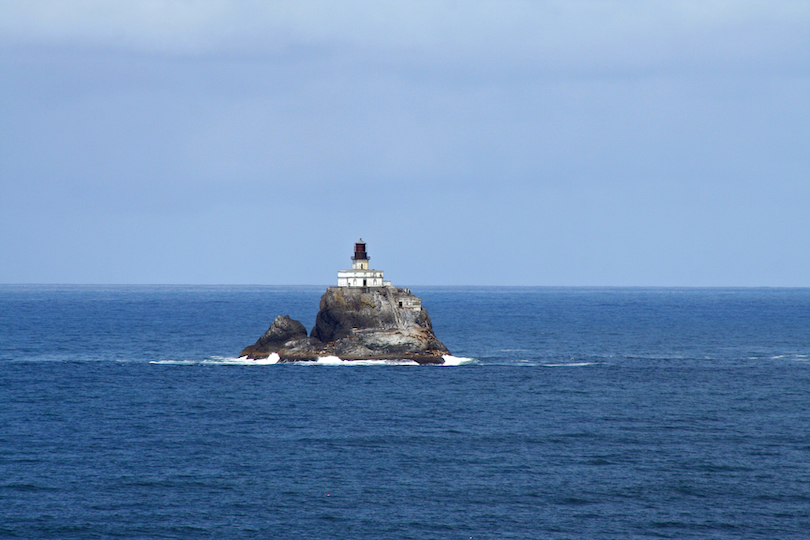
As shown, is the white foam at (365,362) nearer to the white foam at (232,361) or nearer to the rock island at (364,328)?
the rock island at (364,328)

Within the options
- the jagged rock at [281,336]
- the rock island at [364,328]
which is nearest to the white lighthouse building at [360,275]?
the rock island at [364,328]

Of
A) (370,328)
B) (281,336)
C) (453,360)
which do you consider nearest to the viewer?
(370,328)

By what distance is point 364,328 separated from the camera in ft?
303

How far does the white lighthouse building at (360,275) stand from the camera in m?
95.4

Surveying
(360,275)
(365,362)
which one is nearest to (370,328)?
(365,362)

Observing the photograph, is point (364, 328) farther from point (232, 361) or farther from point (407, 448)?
point (407, 448)

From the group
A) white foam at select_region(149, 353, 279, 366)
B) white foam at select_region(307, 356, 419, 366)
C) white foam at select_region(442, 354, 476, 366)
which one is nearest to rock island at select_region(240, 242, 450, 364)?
white foam at select_region(307, 356, 419, 366)

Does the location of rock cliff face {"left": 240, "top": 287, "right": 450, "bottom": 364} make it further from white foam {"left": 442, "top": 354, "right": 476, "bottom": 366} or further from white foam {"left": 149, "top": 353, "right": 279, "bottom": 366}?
white foam {"left": 149, "top": 353, "right": 279, "bottom": 366}

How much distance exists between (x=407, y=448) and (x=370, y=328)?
37.7 metres

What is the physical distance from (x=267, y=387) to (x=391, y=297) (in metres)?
19.2

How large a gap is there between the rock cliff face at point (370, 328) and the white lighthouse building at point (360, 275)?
2.87 m

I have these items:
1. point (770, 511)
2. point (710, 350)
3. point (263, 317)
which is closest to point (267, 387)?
point (770, 511)

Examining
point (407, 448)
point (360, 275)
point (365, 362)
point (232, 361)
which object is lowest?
point (407, 448)

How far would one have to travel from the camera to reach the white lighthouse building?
95438 millimetres
